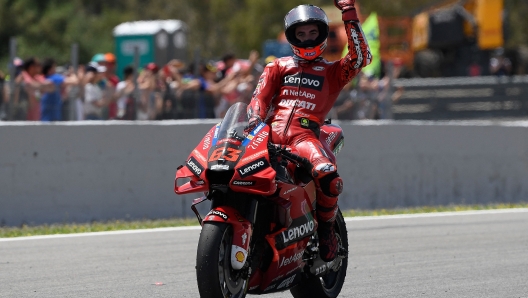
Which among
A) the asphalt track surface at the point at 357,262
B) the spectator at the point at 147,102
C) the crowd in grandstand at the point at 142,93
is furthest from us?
the spectator at the point at 147,102

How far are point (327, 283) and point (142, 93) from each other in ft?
19.1

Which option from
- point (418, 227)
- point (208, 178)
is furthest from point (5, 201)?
point (208, 178)

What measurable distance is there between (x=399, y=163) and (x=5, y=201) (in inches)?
199

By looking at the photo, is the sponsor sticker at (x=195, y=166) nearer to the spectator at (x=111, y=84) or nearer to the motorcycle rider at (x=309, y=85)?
the motorcycle rider at (x=309, y=85)

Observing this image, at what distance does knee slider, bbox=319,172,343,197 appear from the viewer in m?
6.31

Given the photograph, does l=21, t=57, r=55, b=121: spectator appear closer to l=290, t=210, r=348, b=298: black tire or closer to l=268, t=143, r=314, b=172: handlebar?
l=290, t=210, r=348, b=298: black tire

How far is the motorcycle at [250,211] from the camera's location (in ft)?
18.2

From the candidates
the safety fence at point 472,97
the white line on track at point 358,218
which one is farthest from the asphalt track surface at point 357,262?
the safety fence at point 472,97

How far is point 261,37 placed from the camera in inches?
1861

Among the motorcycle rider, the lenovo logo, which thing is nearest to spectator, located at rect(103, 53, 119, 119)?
the motorcycle rider

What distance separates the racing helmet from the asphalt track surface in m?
1.77

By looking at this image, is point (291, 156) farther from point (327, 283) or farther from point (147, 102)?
point (147, 102)

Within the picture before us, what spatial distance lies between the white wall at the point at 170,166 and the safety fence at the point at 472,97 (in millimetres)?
6622

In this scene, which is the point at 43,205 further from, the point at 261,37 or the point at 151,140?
the point at 261,37
